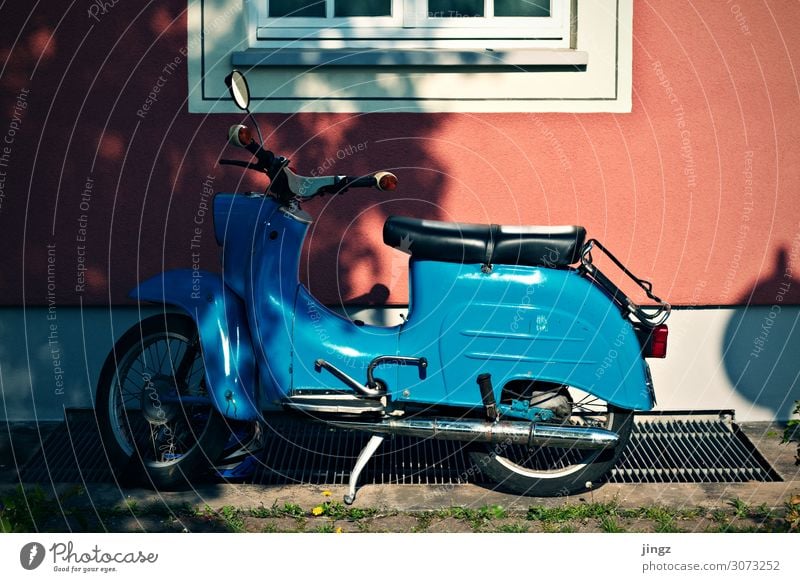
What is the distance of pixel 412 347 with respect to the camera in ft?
18.1

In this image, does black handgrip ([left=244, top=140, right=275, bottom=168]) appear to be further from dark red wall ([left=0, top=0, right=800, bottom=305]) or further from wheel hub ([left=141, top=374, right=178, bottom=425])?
dark red wall ([left=0, top=0, right=800, bottom=305])

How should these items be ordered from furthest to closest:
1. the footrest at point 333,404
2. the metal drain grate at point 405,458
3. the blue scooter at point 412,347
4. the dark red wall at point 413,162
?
1. the dark red wall at point 413,162
2. the metal drain grate at point 405,458
3. the footrest at point 333,404
4. the blue scooter at point 412,347

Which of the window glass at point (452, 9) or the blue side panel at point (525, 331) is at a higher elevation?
the window glass at point (452, 9)

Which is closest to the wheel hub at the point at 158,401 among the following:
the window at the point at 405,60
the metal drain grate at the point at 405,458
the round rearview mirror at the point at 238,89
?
the metal drain grate at the point at 405,458

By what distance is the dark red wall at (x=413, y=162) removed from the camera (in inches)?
258

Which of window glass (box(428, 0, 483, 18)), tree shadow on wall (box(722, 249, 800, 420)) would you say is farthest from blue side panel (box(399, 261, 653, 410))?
window glass (box(428, 0, 483, 18))

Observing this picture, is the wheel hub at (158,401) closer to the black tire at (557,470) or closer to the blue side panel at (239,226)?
the blue side panel at (239,226)

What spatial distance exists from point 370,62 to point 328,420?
2.05 metres

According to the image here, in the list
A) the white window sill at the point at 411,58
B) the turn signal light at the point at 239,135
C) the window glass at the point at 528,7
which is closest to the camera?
the turn signal light at the point at 239,135

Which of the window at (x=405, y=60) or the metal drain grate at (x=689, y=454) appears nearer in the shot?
the metal drain grate at (x=689, y=454)

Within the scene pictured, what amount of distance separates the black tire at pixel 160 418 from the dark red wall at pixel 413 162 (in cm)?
113

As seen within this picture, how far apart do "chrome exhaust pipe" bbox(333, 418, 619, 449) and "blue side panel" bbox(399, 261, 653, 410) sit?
169 mm

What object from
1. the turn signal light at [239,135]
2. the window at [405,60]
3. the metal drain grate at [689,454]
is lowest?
the metal drain grate at [689,454]

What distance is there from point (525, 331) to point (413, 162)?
1.57m
